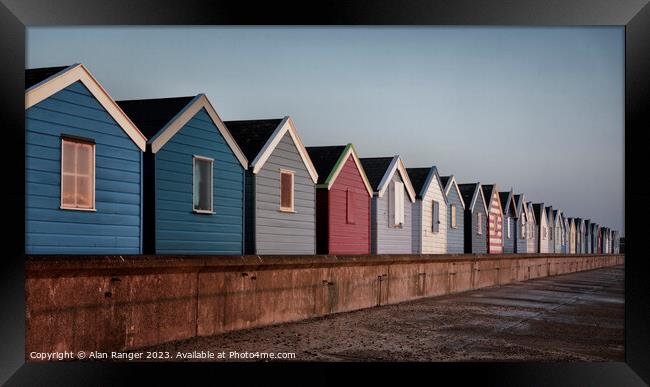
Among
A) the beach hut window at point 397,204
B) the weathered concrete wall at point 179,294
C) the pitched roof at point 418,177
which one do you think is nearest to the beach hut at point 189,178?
the weathered concrete wall at point 179,294

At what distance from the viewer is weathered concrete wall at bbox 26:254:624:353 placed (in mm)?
8242

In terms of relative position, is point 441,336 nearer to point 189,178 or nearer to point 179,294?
point 179,294

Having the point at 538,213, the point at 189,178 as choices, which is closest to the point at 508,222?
the point at 538,213

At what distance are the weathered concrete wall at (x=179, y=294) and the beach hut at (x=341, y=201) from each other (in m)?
4.30

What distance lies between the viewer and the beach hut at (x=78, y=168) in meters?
11.9

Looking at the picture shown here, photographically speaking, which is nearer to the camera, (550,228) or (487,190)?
(487,190)

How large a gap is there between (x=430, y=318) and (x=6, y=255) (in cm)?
893

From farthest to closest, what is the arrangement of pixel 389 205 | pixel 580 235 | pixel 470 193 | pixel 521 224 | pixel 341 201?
pixel 580 235 → pixel 521 224 → pixel 470 193 → pixel 389 205 → pixel 341 201

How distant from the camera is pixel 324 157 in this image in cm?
2267

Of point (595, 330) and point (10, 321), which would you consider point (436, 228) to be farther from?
point (10, 321)

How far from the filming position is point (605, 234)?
102m

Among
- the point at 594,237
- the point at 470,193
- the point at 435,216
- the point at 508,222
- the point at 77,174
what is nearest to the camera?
the point at 77,174

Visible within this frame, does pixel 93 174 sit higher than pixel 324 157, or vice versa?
pixel 324 157

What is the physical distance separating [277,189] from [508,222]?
2705 centimetres
